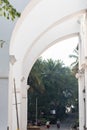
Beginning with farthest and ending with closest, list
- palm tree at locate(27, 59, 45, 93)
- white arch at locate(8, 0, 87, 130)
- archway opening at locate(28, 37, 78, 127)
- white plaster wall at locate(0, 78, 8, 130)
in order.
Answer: archway opening at locate(28, 37, 78, 127) → palm tree at locate(27, 59, 45, 93) → white arch at locate(8, 0, 87, 130) → white plaster wall at locate(0, 78, 8, 130)

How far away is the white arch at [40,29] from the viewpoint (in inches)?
620

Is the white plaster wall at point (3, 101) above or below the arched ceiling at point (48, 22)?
below

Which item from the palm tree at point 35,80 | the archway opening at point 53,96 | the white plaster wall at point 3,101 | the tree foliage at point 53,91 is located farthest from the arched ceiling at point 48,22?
the tree foliage at point 53,91

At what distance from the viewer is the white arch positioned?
15736 mm

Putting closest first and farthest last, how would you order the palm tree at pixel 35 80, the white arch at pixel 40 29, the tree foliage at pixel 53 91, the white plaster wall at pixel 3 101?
the white plaster wall at pixel 3 101
the white arch at pixel 40 29
the palm tree at pixel 35 80
the tree foliage at pixel 53 91

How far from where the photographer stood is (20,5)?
11.6m

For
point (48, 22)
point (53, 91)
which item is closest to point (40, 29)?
point (48, 22)

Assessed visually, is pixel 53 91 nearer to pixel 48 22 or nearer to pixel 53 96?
pixel 53 96

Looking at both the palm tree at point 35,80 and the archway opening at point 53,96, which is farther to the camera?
the archway opening at point 53,96

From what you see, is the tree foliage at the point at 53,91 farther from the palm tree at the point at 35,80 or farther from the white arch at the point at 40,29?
the white arch at the point at 40,29

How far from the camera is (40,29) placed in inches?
736

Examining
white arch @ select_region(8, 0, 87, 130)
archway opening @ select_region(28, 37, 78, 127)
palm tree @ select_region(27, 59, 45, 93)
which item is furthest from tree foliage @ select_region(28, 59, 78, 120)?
white arch @ select_region(8, 0, 87, 130)

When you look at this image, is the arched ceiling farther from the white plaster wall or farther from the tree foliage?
the tree foliage

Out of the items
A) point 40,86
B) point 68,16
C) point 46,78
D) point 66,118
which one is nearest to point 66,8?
point 68,16
